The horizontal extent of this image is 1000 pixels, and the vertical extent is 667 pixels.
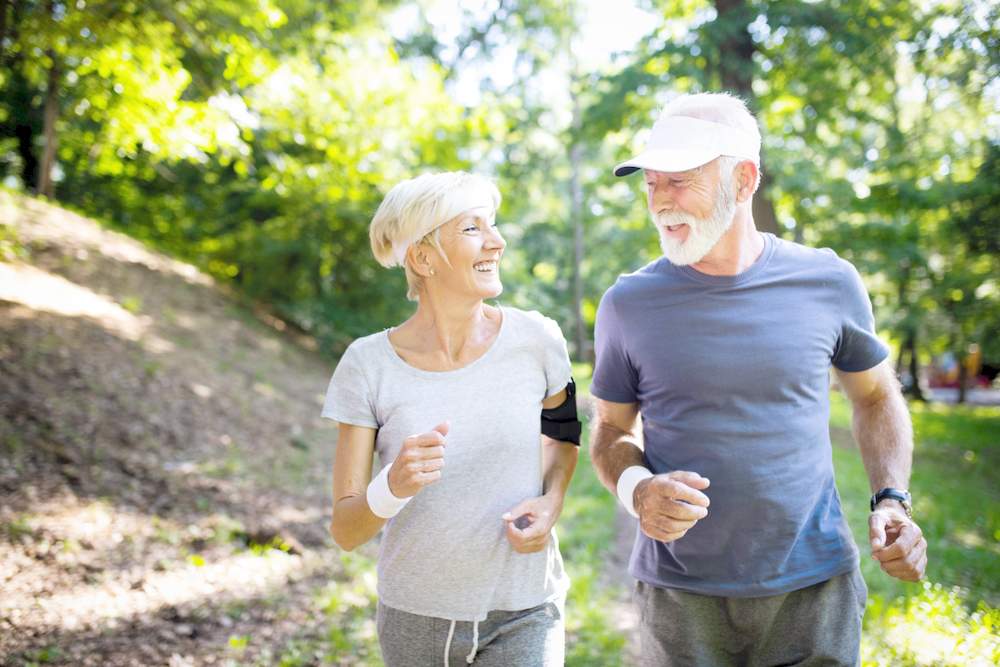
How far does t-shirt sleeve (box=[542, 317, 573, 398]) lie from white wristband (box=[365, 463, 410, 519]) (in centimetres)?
62

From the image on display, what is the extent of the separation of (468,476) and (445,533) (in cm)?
18

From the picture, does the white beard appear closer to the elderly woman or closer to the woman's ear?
the elderly woman

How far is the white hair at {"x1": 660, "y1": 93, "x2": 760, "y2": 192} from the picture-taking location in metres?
2.48

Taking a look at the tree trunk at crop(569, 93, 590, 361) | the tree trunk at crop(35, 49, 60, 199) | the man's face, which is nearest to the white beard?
the man's face

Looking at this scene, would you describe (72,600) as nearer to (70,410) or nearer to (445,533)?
(70,410)

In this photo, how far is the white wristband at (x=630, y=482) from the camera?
2.38m

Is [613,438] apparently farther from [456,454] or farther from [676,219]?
[676,219]

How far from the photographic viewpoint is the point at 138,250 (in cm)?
1334

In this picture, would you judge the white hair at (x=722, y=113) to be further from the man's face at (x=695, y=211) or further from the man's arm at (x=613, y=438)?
the man's arm at (x=613, y=438)

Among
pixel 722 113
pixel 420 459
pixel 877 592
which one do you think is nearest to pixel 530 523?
pixel 420 459

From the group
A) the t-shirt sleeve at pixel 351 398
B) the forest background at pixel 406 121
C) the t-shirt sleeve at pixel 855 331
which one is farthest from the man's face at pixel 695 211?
the forest background at pixel 406 121

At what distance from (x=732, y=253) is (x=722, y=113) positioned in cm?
43

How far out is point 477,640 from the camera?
2.37 meters

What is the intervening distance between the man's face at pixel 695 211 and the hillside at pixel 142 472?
335 cm
